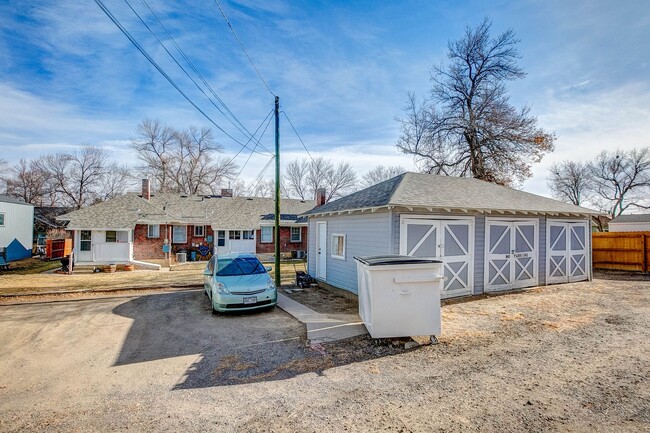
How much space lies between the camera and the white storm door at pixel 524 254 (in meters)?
11.1

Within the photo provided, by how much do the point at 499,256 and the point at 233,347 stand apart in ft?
29.9

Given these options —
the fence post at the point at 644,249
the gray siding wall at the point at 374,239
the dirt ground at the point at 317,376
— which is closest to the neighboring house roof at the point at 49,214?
the dirt ground at the point at 317,376

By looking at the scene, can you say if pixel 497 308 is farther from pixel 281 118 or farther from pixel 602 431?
pixel 281 118

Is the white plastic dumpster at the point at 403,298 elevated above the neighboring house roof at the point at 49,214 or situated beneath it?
situated beneath

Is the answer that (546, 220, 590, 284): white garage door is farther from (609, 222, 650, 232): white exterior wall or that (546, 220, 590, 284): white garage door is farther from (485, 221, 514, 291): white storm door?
(609, 222, 650, 232): white exterior wall

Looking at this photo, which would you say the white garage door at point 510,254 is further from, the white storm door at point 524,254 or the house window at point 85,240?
the house window at point 85,240

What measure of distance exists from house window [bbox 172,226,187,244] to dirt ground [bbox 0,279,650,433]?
48.7 feet

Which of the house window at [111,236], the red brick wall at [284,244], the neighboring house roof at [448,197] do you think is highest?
the neighboring house roof at [448,197]

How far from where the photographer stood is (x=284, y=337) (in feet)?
21.4

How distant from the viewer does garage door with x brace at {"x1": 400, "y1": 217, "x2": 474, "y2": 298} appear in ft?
29.8

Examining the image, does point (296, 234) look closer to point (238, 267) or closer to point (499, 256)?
point (238, 267)

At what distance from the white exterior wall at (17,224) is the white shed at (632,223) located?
53.4 metres

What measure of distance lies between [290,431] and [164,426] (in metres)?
1.41

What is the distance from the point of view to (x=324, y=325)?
7141 mm
